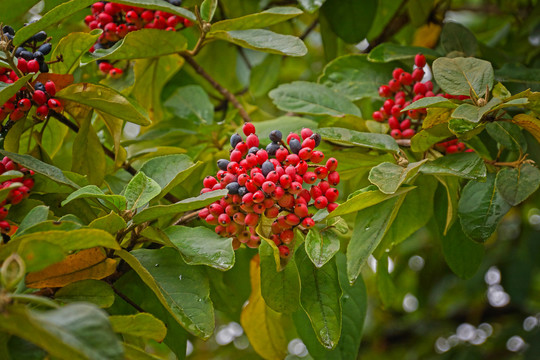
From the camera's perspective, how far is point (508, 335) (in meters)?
2.47

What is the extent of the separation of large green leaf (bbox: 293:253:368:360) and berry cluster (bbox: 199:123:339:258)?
0.85ft

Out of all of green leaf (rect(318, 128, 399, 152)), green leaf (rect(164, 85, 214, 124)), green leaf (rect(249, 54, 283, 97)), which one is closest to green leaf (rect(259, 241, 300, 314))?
green leaf (rect(318, 128, 399, 152))

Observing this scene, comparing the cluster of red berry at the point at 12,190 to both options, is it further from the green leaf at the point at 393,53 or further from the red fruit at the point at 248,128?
the green leaf at the point at 393,53

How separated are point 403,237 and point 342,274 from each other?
0.20 meters

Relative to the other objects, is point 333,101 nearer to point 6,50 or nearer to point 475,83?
point 475,83

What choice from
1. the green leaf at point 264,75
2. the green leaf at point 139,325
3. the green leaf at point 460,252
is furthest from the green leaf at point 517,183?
the green leaf at point 264,75

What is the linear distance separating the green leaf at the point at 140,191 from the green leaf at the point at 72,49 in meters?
0.32

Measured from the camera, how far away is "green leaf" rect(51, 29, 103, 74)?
1067mm

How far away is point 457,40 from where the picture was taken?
4.64ft

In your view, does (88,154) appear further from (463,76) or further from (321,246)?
(463,76)

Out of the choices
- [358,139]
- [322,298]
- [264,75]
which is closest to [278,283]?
[322,298]

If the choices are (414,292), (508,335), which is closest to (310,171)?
(508,335)

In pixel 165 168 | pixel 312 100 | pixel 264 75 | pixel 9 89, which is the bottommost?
pixel 264 75

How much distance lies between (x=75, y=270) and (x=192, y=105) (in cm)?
83
